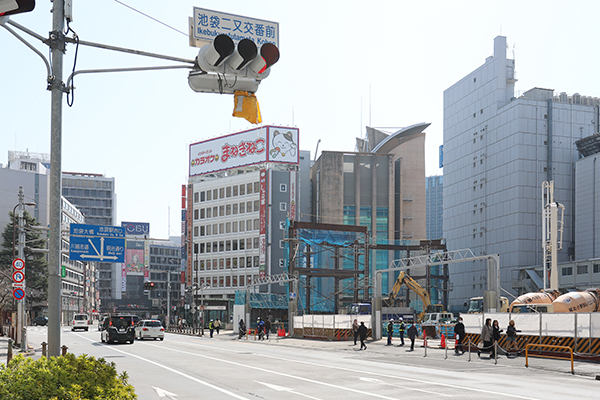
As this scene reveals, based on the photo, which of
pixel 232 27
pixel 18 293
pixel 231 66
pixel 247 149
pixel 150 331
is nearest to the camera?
pixel 231 66

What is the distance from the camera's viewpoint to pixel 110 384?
8.53 meters

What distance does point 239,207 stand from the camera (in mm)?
111500

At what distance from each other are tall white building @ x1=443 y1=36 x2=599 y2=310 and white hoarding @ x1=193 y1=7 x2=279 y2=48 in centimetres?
8752

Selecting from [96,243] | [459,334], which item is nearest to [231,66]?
[96,243]

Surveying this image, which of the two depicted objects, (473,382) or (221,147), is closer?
(473,382)

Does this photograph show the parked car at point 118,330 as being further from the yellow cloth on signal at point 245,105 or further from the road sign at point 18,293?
the yellow cloth on signal at point 245,105

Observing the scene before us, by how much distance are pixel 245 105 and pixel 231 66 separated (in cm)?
82

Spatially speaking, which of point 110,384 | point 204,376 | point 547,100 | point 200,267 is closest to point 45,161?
point 200,267

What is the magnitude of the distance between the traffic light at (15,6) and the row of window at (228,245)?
103 meters

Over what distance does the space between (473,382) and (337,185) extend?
95041 mm

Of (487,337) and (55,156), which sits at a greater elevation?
(55,156)

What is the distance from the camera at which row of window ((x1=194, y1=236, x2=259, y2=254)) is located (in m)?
108

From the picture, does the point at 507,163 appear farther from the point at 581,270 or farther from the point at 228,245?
the point at 228,245

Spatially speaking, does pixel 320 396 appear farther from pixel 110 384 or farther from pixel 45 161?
pixel 45 161
